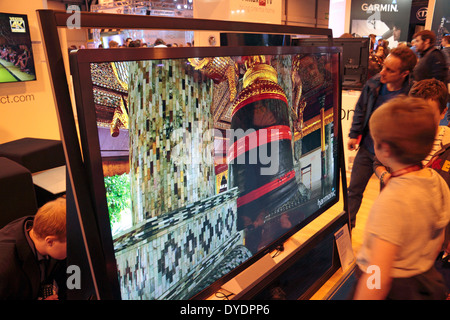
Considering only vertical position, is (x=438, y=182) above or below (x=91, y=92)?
below

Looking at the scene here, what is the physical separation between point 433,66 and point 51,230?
4172 millimetres

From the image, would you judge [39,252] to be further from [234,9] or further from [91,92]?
[234,9]

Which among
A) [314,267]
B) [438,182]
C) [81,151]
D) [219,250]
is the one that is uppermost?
[81,151]

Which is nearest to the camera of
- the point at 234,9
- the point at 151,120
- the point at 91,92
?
the point at 91,92

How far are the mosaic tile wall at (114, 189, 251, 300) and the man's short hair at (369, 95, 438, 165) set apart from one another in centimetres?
59

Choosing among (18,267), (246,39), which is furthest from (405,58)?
(18,267)

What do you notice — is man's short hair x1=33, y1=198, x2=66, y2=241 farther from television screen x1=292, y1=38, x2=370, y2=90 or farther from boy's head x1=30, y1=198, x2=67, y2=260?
television screen x1=292, y1=38, x2=370, y2=90

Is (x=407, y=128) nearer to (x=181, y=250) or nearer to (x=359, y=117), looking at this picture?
(x=181, y=250)

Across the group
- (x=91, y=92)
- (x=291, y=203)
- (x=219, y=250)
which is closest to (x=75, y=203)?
(x=91, y=92)

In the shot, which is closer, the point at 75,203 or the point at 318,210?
the point at 75,203

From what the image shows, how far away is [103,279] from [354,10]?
9.25 metres

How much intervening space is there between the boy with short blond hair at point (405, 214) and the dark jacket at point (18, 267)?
4.17 ft

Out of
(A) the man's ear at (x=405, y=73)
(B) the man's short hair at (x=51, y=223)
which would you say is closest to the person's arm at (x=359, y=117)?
(A) the man's ear at (x=405, y=73)

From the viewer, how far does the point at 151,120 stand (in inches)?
41.0
